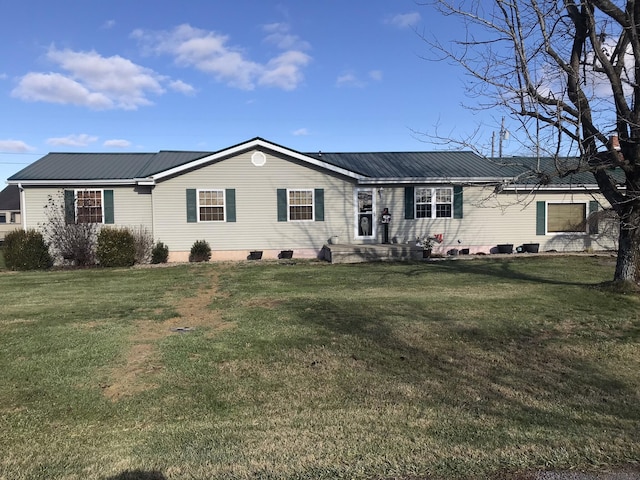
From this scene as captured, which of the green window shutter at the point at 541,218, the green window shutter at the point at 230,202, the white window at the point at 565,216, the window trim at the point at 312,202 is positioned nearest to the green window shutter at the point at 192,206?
the green window shutter at the point at 230,202

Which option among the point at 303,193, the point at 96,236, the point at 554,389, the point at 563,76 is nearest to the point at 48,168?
the point at 96,236

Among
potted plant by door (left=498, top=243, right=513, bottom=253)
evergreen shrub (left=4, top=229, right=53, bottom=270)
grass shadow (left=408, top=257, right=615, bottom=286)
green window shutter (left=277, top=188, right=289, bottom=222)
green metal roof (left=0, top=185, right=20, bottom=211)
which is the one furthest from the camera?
green metal roof (left=0, top=185, right=20, bottom=211)

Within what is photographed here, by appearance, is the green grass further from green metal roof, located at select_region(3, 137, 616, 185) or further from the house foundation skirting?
green metal roof, located at select_region(3, 137, 616, 185)

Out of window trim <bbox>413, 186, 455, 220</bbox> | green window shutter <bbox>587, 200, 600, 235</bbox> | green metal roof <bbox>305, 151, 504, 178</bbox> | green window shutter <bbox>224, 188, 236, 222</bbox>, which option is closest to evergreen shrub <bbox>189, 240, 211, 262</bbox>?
green window shutter <bbox>224, 188, 236, 222</bbox>

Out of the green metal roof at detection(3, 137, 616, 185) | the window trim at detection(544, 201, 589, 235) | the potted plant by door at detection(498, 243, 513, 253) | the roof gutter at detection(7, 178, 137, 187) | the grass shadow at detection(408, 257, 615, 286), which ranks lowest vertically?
the grass shadow at detection(408, 257, 615, 286)

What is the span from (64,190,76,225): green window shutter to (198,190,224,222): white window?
416 cm

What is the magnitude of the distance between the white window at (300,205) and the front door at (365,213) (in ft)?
5.60

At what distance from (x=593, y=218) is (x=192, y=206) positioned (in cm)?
1515

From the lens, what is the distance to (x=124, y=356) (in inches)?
218

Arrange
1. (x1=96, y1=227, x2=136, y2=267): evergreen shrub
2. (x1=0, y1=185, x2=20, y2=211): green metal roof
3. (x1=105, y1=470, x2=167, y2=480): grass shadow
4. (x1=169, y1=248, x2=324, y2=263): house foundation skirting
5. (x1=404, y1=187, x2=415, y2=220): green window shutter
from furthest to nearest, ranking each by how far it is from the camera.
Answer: (x1=0, y1=185, x2=20, y2=211): green metal roof, (x1=404, y1=187, x2=415, y2=220): green window shutter, (x1=169, y1=248, x2=324, y2=263): house foundation skirting, (x1=96, y1=227, x2=136, y2=267): evergreen shrub, (x1=105, y1=470, x2=167, y2=480): grass shadow

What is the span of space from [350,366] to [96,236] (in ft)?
42.4

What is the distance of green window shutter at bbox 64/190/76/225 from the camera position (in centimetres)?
1586

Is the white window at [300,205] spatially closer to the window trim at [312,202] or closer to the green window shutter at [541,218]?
the window trim at [312,202]

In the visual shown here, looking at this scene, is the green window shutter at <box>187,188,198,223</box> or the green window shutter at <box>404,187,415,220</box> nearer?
the green window shutter at <box>187,188,198,223</box>
